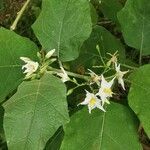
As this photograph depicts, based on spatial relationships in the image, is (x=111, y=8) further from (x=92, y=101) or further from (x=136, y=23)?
(x=92, y=101)

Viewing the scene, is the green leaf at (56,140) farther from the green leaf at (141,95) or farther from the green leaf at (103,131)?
the green leaf at (141,95)

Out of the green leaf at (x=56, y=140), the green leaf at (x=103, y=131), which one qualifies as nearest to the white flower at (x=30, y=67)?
the green leaf at (x=103, y=131)

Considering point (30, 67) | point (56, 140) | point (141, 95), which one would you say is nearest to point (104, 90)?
point (141, 95)

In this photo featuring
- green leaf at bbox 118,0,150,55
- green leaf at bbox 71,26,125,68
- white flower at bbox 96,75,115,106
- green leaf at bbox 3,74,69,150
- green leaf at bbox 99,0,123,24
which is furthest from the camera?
green leaf at bbox 99,0,123,24

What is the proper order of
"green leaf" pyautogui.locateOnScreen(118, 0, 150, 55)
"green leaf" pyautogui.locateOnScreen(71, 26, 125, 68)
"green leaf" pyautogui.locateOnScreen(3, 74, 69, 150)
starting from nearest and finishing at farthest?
"green leaf" pyautogui.locateOnScreen(3, 74, 69, 150), "green leaf" pyautogui.locateOnScreen(118, 0, 150, 55), "green leaf" pyautogui.locateOnScreen(71, 26, 125, 68)

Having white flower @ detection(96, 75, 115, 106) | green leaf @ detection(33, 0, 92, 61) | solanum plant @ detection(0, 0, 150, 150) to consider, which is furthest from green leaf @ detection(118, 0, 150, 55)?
white flower @ detection(96, 75, 115, 106)

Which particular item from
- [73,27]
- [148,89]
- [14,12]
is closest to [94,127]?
[148,89]

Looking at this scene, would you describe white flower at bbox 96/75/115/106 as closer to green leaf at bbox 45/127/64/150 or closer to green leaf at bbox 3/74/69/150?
green leaf at bbox 3/74/69/150
